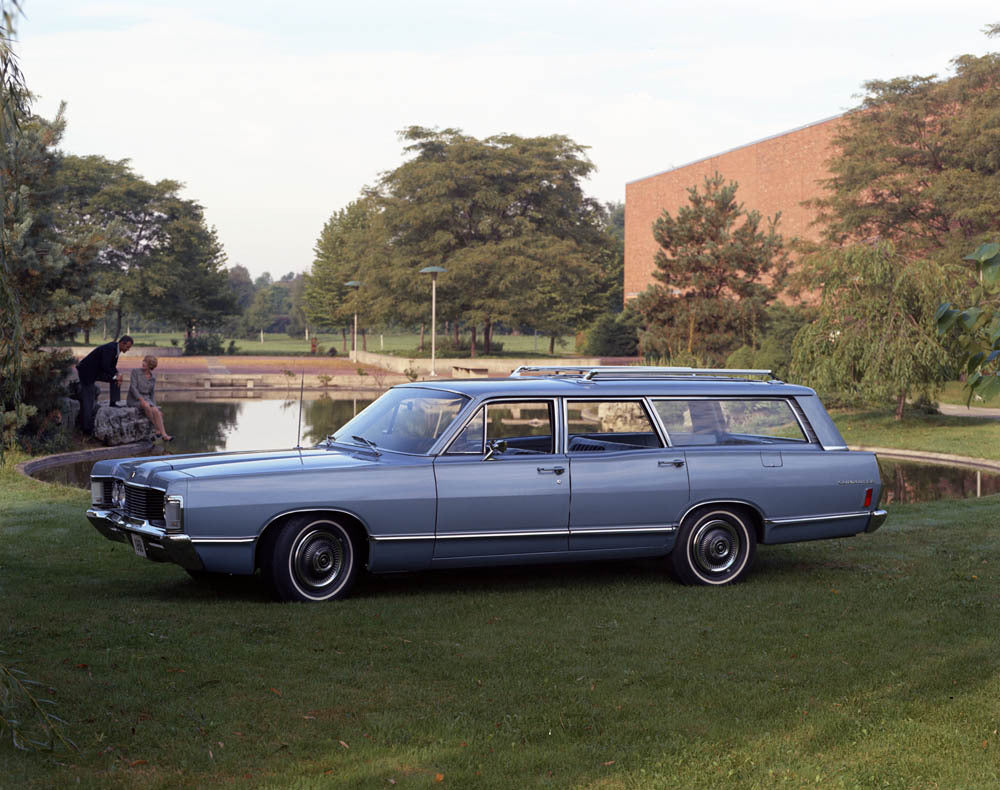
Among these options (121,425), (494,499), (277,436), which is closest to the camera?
(494,499)

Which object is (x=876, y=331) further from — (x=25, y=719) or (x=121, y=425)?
(x=25, y=719)

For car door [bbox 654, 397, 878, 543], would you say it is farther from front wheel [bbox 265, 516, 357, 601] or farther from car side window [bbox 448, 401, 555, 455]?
front wheel [bbox 265, 516, 357, 601]

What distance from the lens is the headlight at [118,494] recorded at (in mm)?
8055

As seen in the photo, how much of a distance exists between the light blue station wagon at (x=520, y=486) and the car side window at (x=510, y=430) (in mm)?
16

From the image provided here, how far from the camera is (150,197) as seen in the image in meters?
68.6

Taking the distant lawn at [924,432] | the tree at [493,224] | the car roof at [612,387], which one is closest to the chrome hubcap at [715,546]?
the car roof at [612,387]

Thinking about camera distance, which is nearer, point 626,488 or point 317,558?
point 317,558

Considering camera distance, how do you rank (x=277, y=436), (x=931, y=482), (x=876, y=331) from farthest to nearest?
(x=876, y=331)
(x=277, y=436)
(x=931, y=482)

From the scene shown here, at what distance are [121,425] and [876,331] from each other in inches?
653

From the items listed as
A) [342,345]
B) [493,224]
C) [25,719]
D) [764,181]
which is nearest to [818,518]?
[25,719]

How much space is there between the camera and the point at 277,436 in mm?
24391

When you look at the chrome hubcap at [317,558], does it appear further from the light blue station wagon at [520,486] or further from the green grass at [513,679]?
the green grass at [513,679]

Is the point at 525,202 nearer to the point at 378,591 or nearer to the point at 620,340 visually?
the point at 620,340

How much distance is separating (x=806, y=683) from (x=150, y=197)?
2684 inches
